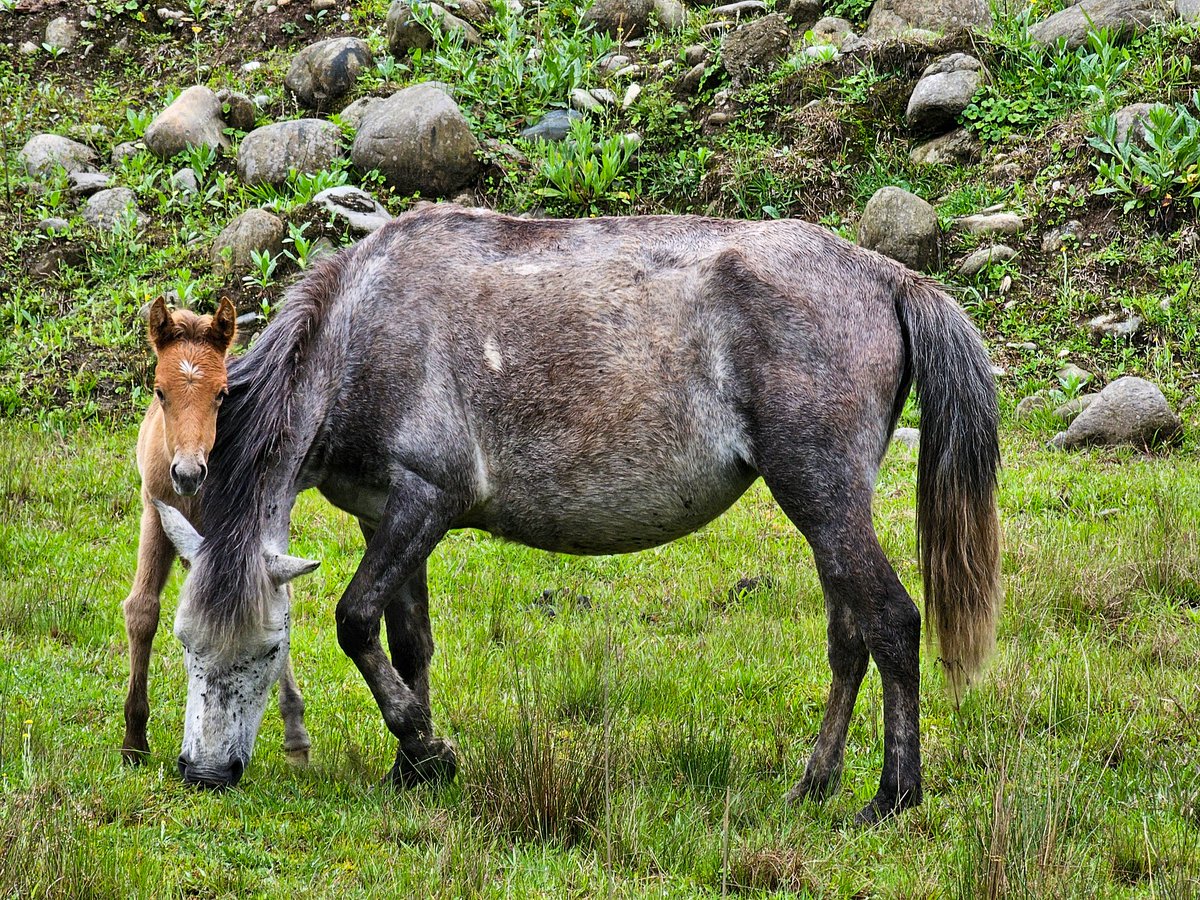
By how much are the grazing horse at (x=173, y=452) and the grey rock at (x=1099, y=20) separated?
9690 mm

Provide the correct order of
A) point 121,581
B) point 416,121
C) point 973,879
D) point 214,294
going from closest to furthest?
point 973,879 < point 121,581 < point 214,294 < point 416,121

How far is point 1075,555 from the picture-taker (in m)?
6.54

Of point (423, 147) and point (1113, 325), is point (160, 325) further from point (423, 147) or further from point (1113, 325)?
point (1113, 325)

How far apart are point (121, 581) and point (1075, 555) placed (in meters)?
5.56

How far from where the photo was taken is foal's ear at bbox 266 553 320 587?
4.46 meters

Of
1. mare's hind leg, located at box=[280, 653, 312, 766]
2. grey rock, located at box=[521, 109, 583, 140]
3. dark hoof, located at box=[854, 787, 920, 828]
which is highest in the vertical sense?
grey rock, located at box=[521, 109, 583, 140]

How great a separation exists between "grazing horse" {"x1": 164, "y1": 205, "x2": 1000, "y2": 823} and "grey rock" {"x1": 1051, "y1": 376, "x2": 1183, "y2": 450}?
3973 mm

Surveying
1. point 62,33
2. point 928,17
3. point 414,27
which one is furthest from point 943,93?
point 62,33

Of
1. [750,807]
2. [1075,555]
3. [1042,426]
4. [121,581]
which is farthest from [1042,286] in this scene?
[121,581]

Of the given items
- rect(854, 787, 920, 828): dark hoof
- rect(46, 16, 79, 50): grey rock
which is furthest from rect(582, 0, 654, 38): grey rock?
rect(854, 787, 920, 828): dark hoof

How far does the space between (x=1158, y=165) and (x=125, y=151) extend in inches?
Result: 396

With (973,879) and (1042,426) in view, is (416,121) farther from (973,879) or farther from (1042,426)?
(973,879)

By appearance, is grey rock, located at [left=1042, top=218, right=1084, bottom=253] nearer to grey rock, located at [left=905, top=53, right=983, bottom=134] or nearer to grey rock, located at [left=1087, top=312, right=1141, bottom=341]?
grey rock, located at [left=1087, top=312, right=1141, bottom=341]

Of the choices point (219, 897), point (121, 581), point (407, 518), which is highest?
point (407, 518)
